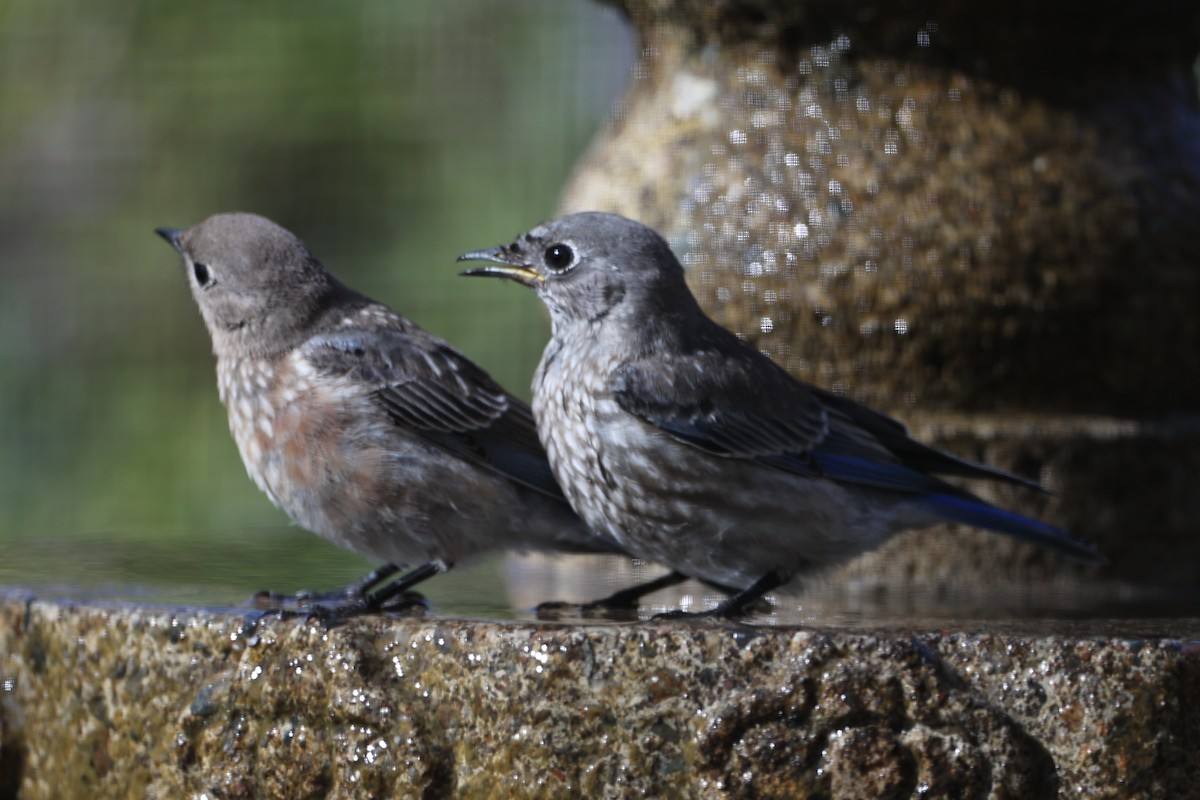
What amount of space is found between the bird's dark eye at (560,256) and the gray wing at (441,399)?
1.52ft

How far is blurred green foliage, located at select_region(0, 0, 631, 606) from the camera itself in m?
10.4

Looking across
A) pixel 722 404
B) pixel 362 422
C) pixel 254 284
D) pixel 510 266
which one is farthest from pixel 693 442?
pixel 254 284

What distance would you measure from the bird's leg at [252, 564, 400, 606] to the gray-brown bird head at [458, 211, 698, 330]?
2.74 ft

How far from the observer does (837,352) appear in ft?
16.9

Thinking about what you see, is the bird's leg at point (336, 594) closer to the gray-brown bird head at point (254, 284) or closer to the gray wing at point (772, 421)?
the gray-brown bird head at point (254, 284)

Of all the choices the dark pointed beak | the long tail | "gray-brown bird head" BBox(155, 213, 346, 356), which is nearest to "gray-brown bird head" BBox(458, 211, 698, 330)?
"gray-brown bird head" BBox(155, 213, 346, 356)

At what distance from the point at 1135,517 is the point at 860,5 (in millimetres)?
1704

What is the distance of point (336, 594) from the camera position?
4395 millimetres

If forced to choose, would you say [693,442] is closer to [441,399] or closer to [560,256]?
[560,256]

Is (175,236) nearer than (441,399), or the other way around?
(441,399)

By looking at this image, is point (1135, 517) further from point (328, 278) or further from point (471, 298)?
point (471, 298)

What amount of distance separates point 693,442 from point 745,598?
37 centimetres

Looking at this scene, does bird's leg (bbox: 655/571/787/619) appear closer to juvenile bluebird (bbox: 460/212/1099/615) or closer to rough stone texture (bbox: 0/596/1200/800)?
juvenile bluebird (bbox: 460/212/1099/615)

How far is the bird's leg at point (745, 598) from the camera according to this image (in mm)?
3840
